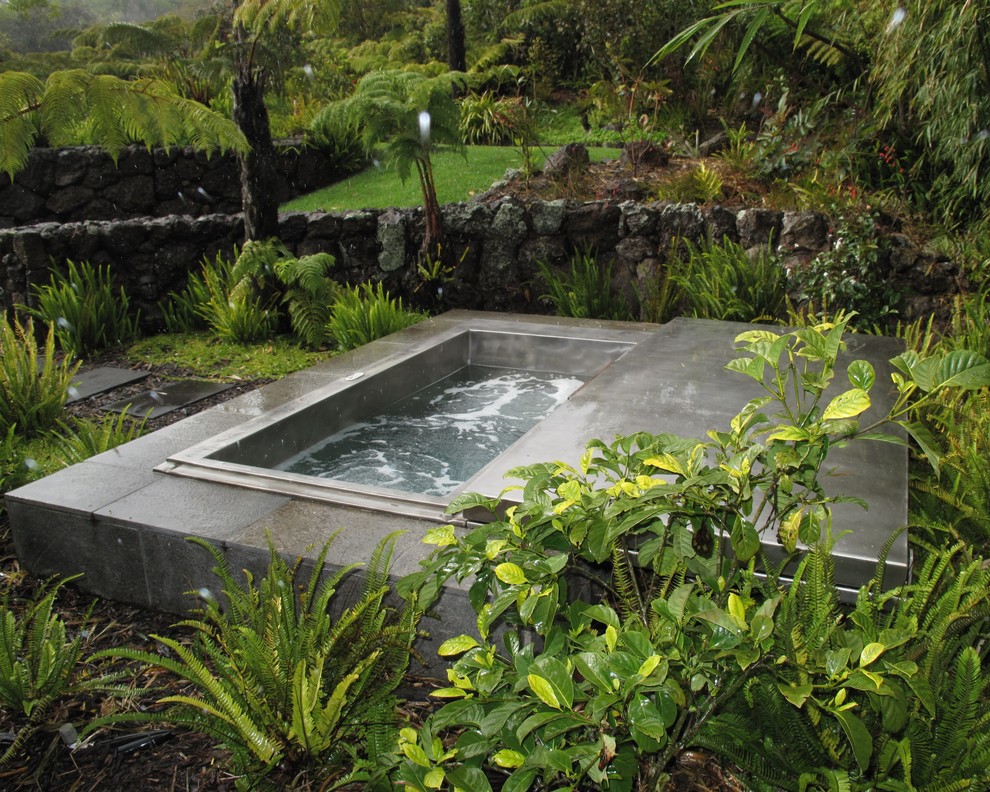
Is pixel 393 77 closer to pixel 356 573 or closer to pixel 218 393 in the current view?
pixel 218 393

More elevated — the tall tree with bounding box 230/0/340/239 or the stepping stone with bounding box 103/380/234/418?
the tall tree with bounding box 230/0/340/239

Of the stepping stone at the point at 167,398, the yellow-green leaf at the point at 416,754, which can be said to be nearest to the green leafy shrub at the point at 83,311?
the stepping stone at the point at 167,398

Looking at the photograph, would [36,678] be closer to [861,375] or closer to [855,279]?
[861,375]

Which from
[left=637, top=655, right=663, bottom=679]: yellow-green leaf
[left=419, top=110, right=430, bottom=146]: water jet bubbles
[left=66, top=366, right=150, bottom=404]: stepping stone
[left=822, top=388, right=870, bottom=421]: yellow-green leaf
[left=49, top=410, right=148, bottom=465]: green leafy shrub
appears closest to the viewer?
[left=637, top=655, right=663, bottom=679]: yellow-green leaf

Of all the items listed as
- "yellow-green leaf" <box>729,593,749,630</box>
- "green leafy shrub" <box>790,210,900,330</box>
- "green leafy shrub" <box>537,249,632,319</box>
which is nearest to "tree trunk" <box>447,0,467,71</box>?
"green leafy shrub" <box>537,249,632,319</box>

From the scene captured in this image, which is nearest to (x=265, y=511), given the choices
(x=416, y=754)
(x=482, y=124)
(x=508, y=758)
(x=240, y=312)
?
(x=416, y=754)

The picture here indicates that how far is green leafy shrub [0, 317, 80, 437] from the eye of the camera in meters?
3.72

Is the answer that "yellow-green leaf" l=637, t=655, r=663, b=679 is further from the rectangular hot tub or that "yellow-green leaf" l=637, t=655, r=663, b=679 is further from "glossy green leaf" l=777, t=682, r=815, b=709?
the rectangular hot tub

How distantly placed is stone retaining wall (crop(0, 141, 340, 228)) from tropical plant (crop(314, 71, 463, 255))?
3.06 m

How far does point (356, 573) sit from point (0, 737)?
36.7 inches

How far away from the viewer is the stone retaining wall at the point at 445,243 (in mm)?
→ 5668

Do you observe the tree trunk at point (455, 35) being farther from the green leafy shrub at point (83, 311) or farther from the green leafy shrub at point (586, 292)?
the green leafy shrub at point (83, 311)

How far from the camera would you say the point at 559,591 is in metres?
1.55

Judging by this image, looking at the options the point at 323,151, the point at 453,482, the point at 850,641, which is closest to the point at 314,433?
the point at 453,482
